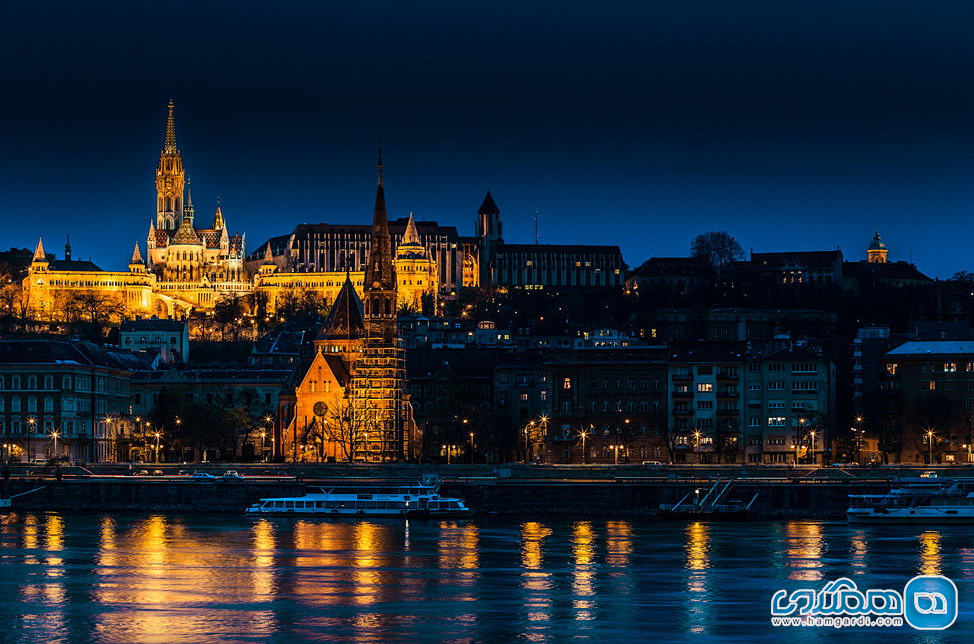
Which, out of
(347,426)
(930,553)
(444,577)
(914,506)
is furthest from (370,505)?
(347,426)

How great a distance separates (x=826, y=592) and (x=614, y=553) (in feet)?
47.2

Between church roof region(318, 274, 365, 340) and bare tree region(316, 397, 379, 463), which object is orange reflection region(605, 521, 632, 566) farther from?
church roof region(318, 274, 365, 340)

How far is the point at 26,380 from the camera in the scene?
458 feet

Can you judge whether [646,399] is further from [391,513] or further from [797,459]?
[391,513]

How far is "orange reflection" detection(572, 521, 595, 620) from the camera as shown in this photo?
6462 centimetres

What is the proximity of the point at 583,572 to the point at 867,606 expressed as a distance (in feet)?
40.9

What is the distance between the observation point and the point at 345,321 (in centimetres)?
16175

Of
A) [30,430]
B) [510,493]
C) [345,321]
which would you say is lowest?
[510,493]

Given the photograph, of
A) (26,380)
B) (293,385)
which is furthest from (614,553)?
(293,385)

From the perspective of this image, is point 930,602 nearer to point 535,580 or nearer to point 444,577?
point 535,580

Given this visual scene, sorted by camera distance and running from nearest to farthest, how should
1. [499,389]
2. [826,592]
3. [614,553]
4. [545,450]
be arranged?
[826,592]
[614,553]
[545,450]
[499,389]

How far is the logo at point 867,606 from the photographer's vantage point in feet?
204

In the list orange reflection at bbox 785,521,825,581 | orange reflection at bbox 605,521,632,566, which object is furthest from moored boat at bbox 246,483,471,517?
orange reflection at bbox 785,521,825,581

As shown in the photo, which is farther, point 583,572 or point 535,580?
point 583,572
